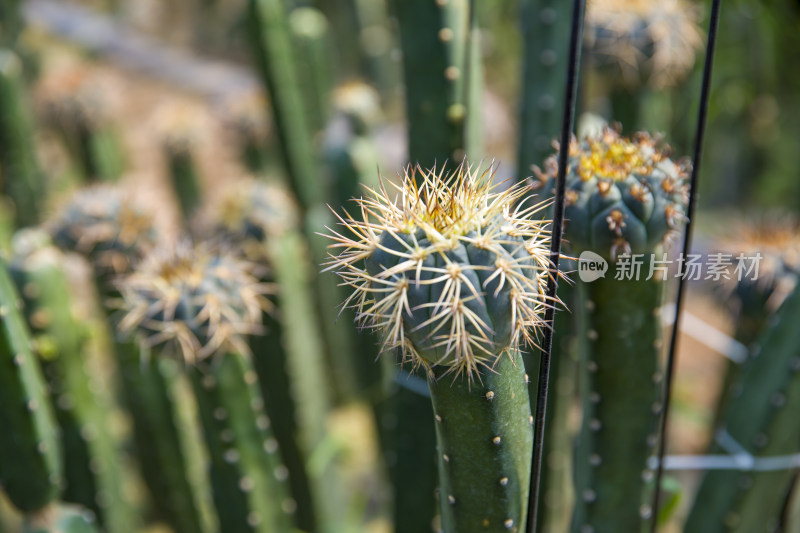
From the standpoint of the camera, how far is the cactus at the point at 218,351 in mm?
1910

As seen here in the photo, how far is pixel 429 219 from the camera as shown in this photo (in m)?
1.08

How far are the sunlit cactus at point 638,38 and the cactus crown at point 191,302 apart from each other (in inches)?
61.4

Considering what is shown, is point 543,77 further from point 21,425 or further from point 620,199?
point 21,425

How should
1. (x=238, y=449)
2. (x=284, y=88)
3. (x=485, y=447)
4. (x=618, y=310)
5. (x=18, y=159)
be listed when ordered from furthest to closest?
(x=18, y=159), (x=284, y=88), (x=238, y=449), (x=618, y=310), (x=485, y=447)

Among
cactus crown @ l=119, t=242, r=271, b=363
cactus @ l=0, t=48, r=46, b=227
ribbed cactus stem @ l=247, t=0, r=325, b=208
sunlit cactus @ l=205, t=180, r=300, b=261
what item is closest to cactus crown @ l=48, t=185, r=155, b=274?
sunlit cactus @ l=205, t=180, r=300, b=261

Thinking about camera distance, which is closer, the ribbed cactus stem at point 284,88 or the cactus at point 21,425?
the cactus at point 21,425

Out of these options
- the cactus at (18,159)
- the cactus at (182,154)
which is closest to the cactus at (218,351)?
the cactus at (182,154)

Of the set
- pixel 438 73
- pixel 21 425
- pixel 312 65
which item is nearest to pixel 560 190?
pixel 438 73

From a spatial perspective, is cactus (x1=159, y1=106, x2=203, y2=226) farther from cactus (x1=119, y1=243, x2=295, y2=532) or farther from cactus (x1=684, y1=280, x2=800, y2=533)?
cactus (x1=684, y1=280, x2=800, y2=533)

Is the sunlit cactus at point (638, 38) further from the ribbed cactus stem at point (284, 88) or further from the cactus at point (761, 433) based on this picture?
the ribbed cactus stem at point (284, 88)

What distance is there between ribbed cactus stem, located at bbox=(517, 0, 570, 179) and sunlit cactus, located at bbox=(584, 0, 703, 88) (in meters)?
0.32

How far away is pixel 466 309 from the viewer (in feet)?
3.26

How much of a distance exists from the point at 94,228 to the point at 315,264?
1.19 metres

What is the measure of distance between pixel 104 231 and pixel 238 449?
36.7 inches
